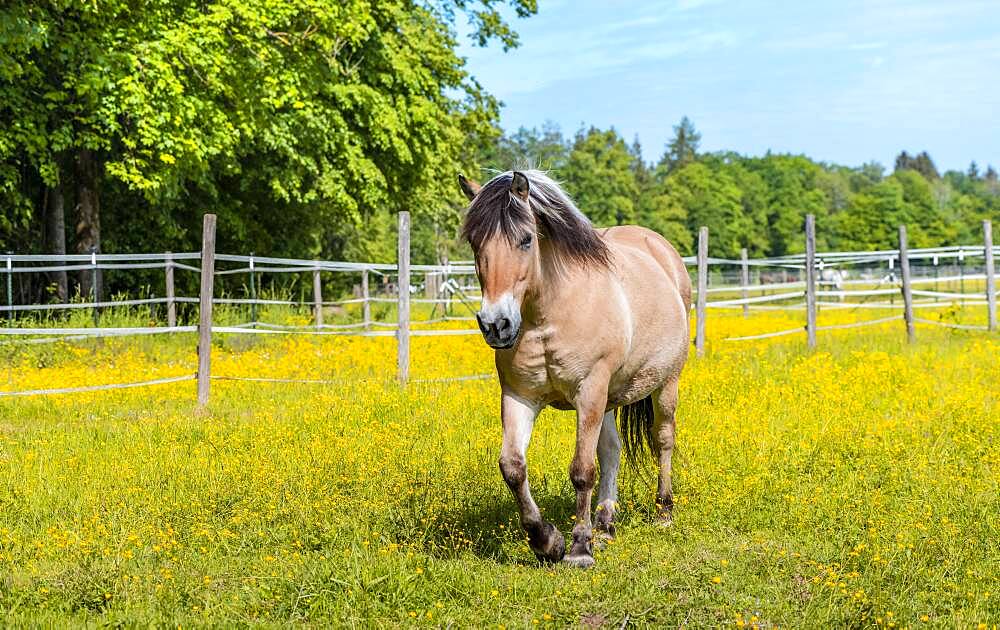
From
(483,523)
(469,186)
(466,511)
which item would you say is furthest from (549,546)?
(469,186)

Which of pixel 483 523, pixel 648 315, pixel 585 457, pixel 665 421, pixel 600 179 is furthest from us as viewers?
pixel 600 179

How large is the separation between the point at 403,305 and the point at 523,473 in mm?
7267

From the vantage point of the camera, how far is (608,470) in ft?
20.2

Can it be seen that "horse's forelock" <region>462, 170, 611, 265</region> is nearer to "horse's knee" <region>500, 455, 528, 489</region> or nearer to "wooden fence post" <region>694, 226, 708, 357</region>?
"horse's knee" <region>500, 455, 528, 489</region>

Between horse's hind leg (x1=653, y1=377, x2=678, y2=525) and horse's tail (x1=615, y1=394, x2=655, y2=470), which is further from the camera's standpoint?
horse's tail (x1=615, y1=394, x2=655, y2=470)

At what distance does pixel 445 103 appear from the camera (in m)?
25.1

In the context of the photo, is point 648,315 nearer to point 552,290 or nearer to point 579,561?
point 552,290

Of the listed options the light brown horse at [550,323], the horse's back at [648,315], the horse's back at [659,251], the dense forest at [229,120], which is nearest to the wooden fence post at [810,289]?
the dense forest at [229,120]

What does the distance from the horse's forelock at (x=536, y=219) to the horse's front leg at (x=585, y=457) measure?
739 mm

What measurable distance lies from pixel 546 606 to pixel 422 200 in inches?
893

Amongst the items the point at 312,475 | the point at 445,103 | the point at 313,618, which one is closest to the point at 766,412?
the point at 312,475

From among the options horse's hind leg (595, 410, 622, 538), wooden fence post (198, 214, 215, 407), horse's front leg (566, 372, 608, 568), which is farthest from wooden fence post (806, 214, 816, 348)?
horse's front leg (566, 372, 608, 568)

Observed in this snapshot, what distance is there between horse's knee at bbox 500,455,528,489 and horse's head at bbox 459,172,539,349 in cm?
75

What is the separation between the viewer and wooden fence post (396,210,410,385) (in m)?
11.8
